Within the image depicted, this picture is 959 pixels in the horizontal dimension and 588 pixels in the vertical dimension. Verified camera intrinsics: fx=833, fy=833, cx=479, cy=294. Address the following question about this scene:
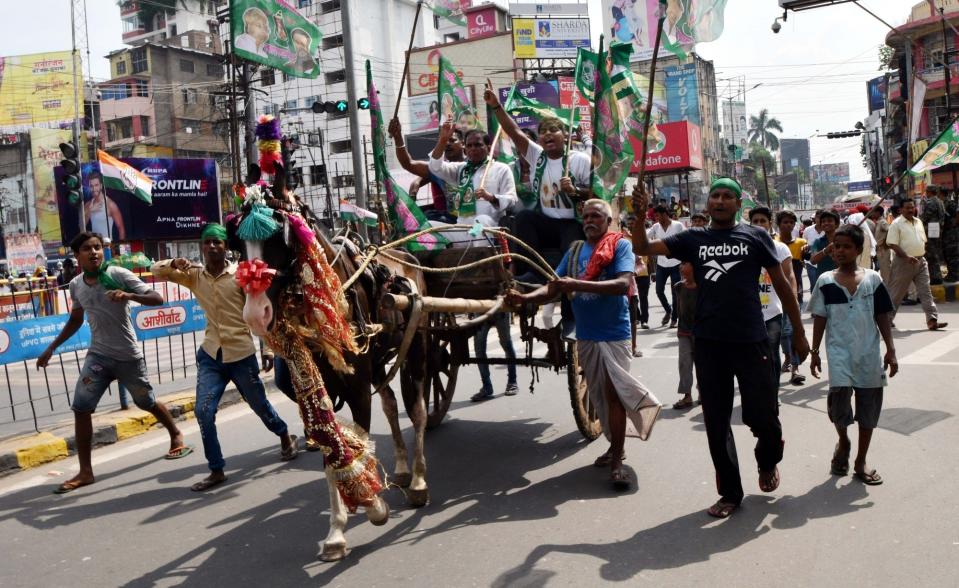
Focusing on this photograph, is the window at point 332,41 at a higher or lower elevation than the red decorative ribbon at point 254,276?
higher

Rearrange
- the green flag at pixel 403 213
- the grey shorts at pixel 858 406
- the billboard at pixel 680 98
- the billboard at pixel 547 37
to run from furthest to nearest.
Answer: the billboard at pixel 680 98 < the billboard at pixel 547 37 < the green flag at pixel 403 213 < the grey shorts at pixel 858 406

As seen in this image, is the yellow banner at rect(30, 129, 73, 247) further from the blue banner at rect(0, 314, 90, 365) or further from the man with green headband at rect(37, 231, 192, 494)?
the man with green headband at rect(37, 231, 192, 494)

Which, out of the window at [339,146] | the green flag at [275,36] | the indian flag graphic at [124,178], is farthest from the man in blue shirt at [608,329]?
the window at [339,146]

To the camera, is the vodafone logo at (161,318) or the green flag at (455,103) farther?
the vodafone logo at (161,318)

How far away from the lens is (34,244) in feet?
124

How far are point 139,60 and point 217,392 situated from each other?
60.0 m

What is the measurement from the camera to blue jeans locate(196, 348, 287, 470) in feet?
20.1

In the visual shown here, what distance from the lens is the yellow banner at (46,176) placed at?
Answer: 49250 millimetres

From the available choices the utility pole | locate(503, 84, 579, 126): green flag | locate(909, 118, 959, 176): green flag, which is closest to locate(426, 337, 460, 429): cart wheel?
locate(503, 84, 579, 126): green flag

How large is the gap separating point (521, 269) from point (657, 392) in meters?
2.71

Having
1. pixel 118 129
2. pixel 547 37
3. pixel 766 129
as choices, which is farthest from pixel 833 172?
pixel 118 129

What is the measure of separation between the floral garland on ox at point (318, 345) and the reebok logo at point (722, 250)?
209 cm

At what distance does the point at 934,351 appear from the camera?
9.87 meters

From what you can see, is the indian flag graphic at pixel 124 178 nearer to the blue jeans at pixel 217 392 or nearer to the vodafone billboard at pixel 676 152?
the blue jeans at pixel 217 392
